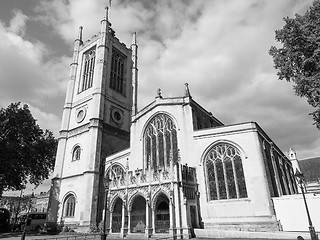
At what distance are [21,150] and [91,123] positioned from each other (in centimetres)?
1024

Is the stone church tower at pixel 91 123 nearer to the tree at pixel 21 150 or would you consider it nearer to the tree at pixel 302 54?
the tree at pixel 21 150

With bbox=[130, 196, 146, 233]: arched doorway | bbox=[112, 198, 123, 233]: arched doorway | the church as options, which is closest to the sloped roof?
the church

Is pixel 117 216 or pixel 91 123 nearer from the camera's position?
pixel 117 216

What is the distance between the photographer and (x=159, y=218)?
68.9 feet

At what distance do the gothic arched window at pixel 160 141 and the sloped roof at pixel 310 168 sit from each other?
42.5 meters

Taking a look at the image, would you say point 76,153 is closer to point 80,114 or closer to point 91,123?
A: point 91,123

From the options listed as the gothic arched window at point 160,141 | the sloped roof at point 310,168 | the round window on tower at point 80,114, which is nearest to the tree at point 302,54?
the gothic arched window at point 160,141

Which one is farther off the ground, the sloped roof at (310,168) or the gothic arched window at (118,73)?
the gothic arched window at (118,73)

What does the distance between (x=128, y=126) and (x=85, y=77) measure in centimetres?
1213

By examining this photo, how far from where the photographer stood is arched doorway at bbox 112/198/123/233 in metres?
23.1

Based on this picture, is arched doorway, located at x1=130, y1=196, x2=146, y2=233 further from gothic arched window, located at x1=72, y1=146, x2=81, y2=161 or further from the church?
gothic arched window, located at x1=72, y1=146, x2=81, y2=161

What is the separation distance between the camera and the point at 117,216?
78.7 ft

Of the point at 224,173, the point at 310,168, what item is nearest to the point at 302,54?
the point at 224,173

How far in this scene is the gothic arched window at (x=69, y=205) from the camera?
30.2 metres
